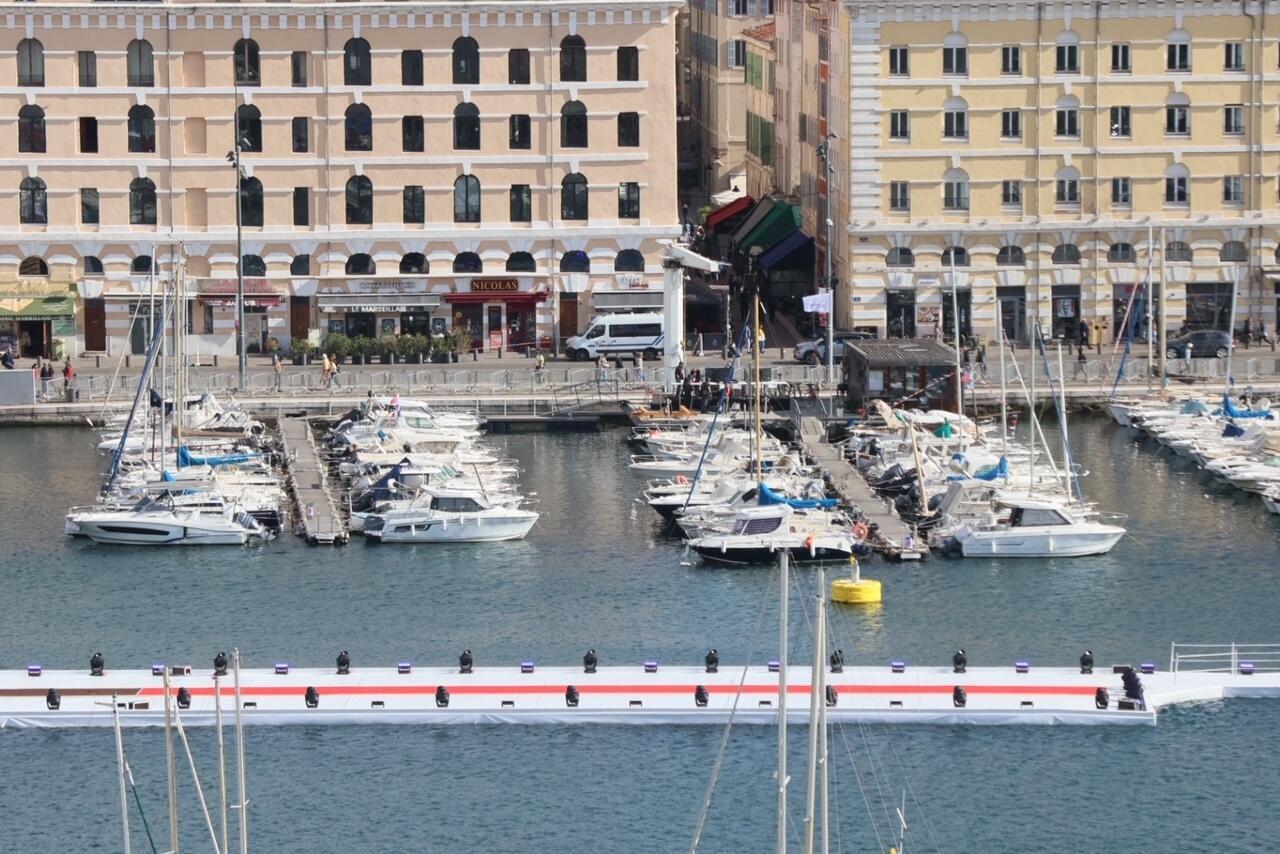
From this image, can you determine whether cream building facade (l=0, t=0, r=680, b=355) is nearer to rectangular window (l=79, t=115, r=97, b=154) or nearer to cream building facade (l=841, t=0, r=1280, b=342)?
rectangular window (l=79, t=115, r=97, b=154)

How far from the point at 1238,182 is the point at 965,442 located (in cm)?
2854

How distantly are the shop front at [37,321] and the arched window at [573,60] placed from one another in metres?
21.2

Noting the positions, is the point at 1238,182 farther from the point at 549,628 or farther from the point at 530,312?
the point at 549,628

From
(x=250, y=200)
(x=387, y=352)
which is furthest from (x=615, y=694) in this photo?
(x=250, y=200)

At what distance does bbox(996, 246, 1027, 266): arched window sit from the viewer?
127 m

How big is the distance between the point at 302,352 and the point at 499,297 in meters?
8.19

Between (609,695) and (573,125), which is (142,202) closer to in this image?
(573,125)

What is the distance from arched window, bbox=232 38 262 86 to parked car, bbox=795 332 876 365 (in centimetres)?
2360

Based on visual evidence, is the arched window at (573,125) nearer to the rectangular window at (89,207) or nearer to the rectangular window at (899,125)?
the rectangular window at (899,125)

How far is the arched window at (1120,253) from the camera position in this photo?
12681 centimetres

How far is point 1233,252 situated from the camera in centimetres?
12769

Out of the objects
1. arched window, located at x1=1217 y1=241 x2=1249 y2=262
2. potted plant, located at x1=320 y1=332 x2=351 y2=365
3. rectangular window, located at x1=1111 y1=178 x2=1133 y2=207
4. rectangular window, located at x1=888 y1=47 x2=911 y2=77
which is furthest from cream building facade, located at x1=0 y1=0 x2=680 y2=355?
arched window, located at x1=1217 y1=241 x2=1249 y2=262

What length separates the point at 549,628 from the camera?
81438 millimetres

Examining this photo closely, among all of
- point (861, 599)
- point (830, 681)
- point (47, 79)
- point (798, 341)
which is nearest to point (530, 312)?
point (798, 341)
